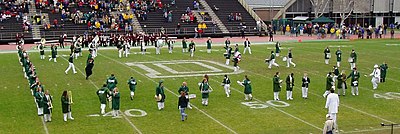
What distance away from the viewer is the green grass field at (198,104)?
15570 millimetres

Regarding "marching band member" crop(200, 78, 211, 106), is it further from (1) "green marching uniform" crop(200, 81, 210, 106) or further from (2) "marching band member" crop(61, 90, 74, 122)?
(2) "marching band member" crop(61, 90, 74, 122)

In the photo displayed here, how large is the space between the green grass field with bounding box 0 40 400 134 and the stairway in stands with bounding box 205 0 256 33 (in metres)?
26.7

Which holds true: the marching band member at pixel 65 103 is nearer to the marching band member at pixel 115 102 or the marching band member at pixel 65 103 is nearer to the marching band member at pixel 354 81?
the marching band member at pixel 115 102

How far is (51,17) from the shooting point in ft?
169

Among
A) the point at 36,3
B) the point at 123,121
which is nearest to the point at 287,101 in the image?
the point at 123,121

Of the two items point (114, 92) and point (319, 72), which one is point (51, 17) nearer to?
point (319, 72)

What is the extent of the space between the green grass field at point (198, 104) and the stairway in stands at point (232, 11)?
2667 centimetres

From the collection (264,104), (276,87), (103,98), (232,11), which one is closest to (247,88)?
(264,104)

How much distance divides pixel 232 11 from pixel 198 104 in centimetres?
4288

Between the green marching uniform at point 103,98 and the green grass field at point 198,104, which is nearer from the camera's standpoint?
the green grass field at point 198,104

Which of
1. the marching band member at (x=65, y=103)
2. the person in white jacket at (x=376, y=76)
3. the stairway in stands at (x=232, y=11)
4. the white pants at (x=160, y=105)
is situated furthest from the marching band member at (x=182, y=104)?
the stairway in stands at (x=232, y=11)

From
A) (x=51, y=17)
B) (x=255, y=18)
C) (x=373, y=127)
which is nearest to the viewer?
(x=373, y=127)

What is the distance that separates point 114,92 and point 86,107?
1848 mm

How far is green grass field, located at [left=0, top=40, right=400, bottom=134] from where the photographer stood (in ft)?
51.1
